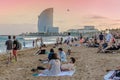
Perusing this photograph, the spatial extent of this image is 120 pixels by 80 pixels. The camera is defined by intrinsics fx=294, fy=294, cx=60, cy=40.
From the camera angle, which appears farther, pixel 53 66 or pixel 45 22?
pixel 45 22

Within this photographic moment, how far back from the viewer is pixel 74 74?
12.2 meters

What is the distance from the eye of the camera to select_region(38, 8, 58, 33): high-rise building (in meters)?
176

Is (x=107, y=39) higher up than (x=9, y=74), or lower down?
higher up

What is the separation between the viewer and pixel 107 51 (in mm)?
20875

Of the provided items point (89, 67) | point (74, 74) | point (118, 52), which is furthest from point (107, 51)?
point (74, 74)

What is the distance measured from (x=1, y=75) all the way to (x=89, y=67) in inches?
164

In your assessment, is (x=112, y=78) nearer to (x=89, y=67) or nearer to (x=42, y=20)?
(x=89, y=67)

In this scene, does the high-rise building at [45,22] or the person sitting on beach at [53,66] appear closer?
the person sitting on beach at [53,66]

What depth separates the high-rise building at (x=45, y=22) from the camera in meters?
176

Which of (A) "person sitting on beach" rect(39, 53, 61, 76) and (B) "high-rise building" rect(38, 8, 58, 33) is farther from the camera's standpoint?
(B) "high-rise building" rect(38, 8, 58, 33)

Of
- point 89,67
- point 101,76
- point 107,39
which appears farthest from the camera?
point 107,39

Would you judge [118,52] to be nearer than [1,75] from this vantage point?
No

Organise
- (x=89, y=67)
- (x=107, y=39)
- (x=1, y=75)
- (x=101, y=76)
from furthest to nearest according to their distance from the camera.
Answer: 1. (x=107, y=39)
2. (x=89, y=67)
3. (x=1, y=75)
4. (x=101, y=76)

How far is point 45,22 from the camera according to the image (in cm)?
17600
